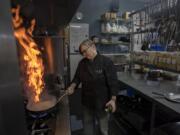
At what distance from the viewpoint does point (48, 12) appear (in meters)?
1.39

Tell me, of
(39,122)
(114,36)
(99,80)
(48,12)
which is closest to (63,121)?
(39,122)

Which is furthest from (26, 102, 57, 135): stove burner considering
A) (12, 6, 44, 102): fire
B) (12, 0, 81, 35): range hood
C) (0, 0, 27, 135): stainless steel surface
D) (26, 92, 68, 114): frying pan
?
(12, 0, 81, 35): range hood

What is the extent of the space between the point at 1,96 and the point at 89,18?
3800 mm

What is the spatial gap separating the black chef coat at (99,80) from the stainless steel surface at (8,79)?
0.95 metres

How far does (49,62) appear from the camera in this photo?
1.55 meters

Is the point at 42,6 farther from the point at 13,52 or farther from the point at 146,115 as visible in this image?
the point at 146,115

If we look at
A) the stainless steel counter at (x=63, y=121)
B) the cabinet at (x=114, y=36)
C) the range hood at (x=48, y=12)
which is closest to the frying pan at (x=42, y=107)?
the stainless steel counter at (x=63, y=121)

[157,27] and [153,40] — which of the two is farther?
[153,40]

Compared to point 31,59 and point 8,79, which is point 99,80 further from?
point 8,79

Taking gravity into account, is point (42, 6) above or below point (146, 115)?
above

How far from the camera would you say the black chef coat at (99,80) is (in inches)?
57.3

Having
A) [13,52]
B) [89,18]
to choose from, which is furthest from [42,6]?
[89,18]

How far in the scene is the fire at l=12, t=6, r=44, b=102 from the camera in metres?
1.28

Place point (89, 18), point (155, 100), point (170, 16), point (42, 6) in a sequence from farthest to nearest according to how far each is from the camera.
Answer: point (89, 18) < point (170, 16) < point (42, 6) < point (155, 100)
